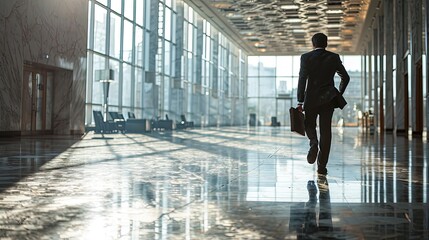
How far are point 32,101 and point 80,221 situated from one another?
56.7 ft

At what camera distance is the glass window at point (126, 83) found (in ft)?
89.1

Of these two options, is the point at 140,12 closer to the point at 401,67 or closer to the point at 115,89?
the point at 115,89

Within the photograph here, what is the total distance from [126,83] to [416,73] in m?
14.2

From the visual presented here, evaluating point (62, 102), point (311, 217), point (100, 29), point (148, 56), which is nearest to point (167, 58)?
point (148, 56)

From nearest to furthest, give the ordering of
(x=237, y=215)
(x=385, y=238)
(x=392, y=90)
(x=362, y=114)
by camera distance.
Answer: (x=385, y=238)
(x=237, y=215)
(x=392, y=90)
(x=362, y=114)

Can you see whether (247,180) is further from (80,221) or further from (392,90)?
(392,90)

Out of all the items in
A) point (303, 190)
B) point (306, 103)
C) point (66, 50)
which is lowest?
point (303, 190)

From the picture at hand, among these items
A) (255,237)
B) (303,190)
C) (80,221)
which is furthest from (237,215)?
(303,190)

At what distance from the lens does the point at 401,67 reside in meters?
25.4

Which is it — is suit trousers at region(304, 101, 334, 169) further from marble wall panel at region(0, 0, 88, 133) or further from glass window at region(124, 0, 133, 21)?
glass window at region(124, 0, 133, 21)

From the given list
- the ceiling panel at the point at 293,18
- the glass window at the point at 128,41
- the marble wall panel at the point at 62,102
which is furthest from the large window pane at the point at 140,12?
the marble wall panel at the point at 62,102

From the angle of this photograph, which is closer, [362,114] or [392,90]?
[392,90]

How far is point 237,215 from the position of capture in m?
3.13

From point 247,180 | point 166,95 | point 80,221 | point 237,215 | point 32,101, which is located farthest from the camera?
point 166,95
